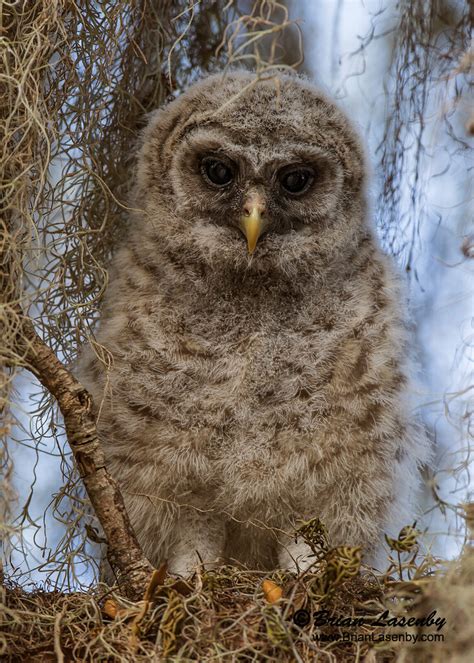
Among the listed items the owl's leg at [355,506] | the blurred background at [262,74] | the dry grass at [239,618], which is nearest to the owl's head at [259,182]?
the blurred background at [262,74]

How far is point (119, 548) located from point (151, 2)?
1668 millimetres

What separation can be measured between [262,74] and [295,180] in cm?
37

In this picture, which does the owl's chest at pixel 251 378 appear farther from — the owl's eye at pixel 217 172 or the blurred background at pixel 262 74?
the owl's eye at pixel 217 172

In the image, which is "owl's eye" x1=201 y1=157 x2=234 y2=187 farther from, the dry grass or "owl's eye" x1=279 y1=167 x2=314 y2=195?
the dry grass

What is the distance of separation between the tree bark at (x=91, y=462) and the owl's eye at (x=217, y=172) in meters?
0.70

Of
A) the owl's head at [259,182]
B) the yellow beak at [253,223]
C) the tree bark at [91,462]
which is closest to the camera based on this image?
the tree bark at [91,462]

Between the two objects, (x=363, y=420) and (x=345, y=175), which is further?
(x=345, y=175)

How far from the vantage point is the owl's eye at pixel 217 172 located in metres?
2.43

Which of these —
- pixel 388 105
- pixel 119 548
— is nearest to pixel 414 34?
pixel 388 105

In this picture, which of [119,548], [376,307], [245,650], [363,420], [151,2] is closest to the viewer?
[245,650]

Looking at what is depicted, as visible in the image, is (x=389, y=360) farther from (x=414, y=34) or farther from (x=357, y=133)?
(x=414, y=34)

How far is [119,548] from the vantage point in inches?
79.7

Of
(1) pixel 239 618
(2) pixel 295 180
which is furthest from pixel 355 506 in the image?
(2) pixel 295 180

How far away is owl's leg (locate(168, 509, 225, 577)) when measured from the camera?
2.36 metres
